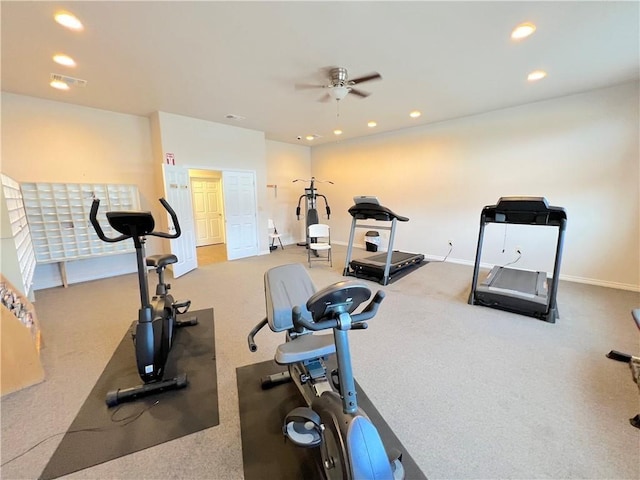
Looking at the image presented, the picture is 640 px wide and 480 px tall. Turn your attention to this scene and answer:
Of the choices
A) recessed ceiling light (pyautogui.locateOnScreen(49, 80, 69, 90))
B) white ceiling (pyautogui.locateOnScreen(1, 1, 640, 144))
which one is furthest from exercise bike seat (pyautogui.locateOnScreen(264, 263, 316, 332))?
recessed ceiling light (pyautogui.locateOnScreen(49, 80, 69, 90))

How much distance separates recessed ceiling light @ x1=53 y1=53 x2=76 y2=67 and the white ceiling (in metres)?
0.06

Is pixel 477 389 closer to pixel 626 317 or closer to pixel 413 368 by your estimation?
pixel 413 368

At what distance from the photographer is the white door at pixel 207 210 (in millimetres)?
7738

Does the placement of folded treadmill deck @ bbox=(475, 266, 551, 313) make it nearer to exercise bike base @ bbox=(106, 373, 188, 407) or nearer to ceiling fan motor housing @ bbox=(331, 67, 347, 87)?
ceiling fan motor housing @ bbox=(331, 67, 347, 87)

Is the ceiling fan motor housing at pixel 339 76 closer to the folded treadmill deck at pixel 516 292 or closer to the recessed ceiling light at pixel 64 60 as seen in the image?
the recessed ceiling light at pixel 64 60

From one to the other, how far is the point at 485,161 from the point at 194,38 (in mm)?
4952

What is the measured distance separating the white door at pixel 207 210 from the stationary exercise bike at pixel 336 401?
271 inches

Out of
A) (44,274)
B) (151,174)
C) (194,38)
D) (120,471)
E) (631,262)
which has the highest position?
(194,38)

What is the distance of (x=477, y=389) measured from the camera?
6.47 ft

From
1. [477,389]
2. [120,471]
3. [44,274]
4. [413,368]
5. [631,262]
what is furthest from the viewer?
[44,274]

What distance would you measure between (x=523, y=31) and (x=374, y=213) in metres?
2.71

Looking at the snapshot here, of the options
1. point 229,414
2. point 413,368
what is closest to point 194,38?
point 229,414

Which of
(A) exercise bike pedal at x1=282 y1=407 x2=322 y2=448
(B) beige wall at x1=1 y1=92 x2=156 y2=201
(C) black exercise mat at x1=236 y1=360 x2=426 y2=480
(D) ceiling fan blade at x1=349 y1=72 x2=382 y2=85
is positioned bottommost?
(C) black exercise mat at x1=236 y1=360 x2=426 y2=480

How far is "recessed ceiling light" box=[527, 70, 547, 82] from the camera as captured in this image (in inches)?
128
